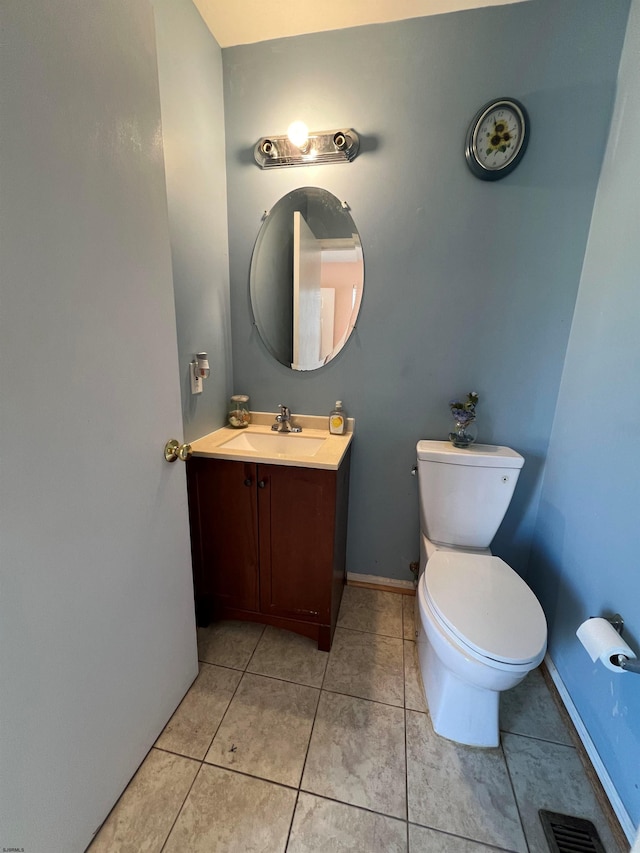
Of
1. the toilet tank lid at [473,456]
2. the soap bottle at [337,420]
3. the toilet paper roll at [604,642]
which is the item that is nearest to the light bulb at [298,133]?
the soap bottle at [337,420]

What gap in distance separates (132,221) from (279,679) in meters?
1.56

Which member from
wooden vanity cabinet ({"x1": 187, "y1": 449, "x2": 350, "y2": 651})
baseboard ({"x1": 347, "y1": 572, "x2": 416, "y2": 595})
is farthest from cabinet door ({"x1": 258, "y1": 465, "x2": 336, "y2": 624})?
baseboard ({"x1": 347, "y1": 572, "x2": 416, "y2": 595})

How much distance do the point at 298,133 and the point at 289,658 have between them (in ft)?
7.01

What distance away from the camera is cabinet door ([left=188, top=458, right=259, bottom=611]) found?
1.32 m

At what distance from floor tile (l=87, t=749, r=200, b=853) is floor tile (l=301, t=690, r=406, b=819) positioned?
1.17 ft

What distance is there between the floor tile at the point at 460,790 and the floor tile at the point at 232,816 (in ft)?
1.21

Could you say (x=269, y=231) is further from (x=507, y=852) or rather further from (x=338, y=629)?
(x=507, y=852)

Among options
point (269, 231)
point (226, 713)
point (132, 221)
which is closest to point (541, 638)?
point (226, 713)

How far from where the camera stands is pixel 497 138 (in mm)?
1285

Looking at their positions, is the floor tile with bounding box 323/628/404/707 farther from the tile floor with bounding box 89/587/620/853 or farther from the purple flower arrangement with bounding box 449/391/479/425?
the purple flower arrangement with bounding box 449/391/479/425

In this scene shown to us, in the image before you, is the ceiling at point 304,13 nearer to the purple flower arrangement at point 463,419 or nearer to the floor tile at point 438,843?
the purple flower arrangement at point 463,419

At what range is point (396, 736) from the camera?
1.11 meters

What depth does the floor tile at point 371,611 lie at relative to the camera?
155 centimetres

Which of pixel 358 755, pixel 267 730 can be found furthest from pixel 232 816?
pixel 358 755
